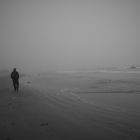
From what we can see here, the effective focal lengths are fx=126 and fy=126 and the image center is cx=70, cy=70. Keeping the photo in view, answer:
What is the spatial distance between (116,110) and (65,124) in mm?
3291

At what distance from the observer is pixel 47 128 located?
520 cm

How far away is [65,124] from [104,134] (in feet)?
5.67

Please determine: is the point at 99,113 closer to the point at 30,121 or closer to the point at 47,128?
the point at 47,128

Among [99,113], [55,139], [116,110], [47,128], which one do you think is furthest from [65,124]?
[116,110]

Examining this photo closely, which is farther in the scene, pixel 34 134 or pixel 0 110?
pixel 0 110

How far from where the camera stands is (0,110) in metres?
7.50

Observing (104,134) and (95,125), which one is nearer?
(104,134)

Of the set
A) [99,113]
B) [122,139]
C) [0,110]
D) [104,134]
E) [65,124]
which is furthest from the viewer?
[0,110]

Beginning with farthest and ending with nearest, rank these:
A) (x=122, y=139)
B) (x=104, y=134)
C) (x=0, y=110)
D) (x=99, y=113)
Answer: (x=0, y=110), (x=99, y=113), (x=104, y=134), (x=122, y=139)

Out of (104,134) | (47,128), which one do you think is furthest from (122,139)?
(47,128)

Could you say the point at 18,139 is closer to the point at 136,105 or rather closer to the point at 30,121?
the point at 30,121

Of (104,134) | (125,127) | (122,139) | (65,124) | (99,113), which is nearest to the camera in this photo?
(122,139)

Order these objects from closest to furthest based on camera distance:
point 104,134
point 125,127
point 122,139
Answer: point 122,139, point 104,134, point 125,127

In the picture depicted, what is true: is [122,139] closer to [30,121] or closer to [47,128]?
[47,128]
